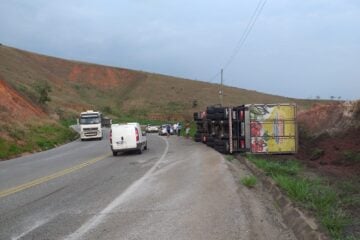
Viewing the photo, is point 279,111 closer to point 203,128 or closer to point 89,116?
point 203,128

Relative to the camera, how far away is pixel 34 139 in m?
42.2

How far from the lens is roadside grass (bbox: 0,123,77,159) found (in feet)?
115

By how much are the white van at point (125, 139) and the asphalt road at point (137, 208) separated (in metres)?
10.2

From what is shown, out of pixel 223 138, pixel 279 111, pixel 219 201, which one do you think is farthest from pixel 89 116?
pixel 219 201

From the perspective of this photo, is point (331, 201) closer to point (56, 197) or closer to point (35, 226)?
point (35, 226)

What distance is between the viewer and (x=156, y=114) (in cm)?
11469

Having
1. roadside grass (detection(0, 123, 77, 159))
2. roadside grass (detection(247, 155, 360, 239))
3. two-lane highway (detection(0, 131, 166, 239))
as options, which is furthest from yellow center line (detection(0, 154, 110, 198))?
roadside grass (detection(0, 123, 77, 159))

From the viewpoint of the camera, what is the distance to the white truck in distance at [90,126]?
164ft

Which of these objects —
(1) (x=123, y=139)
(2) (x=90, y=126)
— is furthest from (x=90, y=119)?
(1) (x=123, y=139)

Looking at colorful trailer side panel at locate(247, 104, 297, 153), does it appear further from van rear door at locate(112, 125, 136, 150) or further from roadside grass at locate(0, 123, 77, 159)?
roadside grass at locate(0, 123, 77, 159)

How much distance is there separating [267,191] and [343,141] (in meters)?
10.6

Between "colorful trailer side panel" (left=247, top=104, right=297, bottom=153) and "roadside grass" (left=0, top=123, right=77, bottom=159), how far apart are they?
55.2ft

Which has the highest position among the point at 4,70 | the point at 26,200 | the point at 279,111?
the point at 4,70

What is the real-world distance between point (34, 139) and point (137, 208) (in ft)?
110
